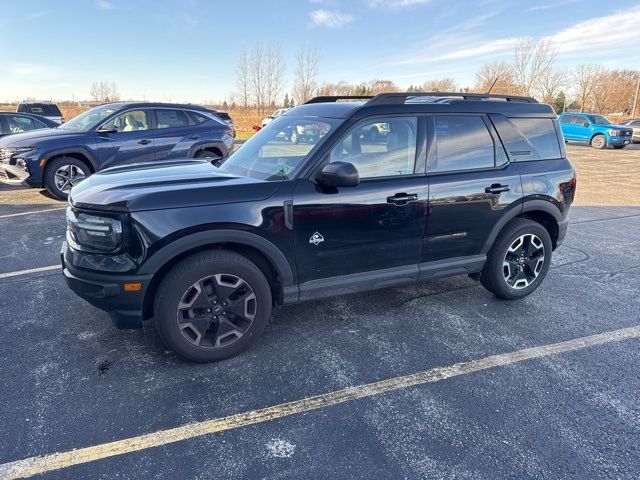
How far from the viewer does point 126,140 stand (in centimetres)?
823

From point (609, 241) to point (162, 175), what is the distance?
20.6ft

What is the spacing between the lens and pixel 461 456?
2232mm

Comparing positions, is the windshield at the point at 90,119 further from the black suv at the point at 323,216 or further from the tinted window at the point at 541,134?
the tinted window at the point at 541,134

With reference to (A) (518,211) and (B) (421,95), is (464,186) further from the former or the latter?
(B) (421,95)

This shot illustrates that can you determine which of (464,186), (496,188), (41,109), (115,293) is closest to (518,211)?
(496,188)

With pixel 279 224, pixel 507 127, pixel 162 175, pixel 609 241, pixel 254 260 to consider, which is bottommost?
pixel 609 241

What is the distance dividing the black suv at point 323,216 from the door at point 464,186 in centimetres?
1

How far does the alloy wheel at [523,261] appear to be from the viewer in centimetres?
409

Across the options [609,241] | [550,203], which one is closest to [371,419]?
[550,203]

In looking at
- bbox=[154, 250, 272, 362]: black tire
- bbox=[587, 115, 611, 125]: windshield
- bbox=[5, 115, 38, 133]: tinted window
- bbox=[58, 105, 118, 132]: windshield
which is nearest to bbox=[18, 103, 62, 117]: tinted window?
bbox=[5, 115, 38, 133]: tinted window

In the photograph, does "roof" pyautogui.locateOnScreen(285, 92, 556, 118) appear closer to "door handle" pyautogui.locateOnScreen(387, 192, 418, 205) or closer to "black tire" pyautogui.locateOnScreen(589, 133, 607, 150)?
"door handle" pyautogui.locateOnScreen(387, 192, 418, 205)

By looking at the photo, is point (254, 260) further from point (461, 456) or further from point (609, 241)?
point (609, 241)

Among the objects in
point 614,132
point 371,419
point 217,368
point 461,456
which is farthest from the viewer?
point 614,132

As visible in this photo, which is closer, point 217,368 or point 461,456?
point 461,456
